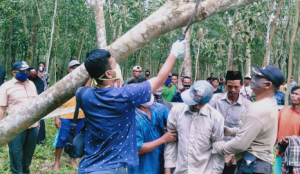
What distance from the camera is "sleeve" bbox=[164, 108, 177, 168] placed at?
260cm

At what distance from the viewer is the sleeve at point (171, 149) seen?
2.60 m

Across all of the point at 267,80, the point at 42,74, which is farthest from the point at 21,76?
the point at 42,74

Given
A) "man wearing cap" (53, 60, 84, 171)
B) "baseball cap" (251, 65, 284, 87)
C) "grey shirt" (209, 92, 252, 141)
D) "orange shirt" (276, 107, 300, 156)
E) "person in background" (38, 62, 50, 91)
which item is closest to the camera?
"baseball cap" (251, 65, 284, 87)

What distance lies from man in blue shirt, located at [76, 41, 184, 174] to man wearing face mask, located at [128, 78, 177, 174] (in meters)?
0.48

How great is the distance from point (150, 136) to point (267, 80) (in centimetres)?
114

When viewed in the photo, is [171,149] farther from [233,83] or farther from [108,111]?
[233,83]

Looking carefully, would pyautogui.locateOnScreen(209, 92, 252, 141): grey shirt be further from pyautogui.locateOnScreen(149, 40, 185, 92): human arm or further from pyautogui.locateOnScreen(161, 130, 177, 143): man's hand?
pyautogui.locateOnScreen(149, 40, 185, 92): human arm

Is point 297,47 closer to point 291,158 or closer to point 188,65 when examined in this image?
point 188,65

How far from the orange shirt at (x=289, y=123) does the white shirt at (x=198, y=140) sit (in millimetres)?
1359

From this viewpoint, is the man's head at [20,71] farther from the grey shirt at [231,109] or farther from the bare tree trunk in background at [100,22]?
the grey shirt at [231,109]

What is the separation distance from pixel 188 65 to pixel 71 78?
6.22m

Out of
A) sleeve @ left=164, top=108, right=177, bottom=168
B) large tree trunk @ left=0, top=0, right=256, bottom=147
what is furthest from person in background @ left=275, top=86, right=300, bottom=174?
large tree trunk @ left=0, top=0, right=256, bottom=147

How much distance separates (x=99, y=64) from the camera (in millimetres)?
1951

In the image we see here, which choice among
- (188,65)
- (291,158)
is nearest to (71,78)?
(291,158)
